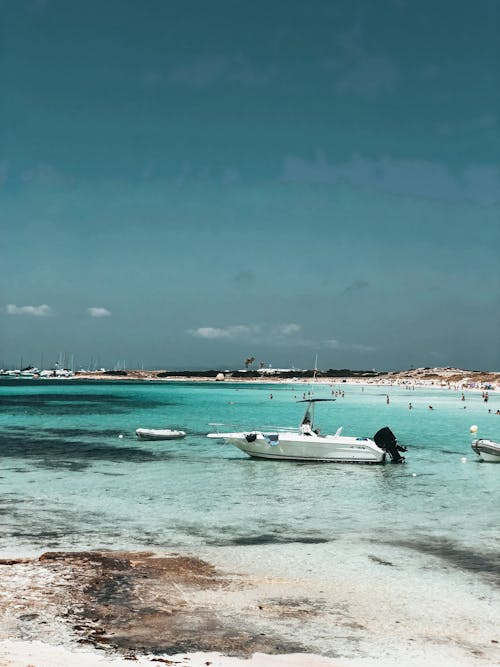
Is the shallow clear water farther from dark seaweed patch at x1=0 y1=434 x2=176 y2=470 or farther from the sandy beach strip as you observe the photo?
the sandy beach strip

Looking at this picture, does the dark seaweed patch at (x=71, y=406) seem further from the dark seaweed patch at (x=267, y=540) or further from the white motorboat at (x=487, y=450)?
the dark seaweed patch at (x=267, y=540)

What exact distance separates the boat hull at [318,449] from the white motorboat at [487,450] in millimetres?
7324

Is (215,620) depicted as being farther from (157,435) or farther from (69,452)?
(157,435)

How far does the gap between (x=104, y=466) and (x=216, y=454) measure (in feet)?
28.0

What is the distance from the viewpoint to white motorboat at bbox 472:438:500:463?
39456 mm

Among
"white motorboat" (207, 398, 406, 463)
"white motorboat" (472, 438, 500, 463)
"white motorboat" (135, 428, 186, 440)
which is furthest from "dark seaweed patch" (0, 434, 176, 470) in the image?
"white motorboat" (472, 438, 500, 463)

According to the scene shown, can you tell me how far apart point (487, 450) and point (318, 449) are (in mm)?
11751

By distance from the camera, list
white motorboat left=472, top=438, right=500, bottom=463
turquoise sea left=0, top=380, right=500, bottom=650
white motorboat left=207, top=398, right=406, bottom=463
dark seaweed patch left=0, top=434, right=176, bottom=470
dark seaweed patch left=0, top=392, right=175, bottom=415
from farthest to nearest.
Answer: dark seaweed patch left=0, top=392, right=175, bottom=415, white motorboat left=472, top=438, right=500, bottom=463, dark seaweed patch left=0, top=434, right=176, bottom=470, white motorboat left=207, top=398, right=406, bottom=463, turquoise sea left=0, top=380, right=500, bottom=650

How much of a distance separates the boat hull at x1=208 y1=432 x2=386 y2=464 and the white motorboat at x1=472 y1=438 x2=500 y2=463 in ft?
24.0

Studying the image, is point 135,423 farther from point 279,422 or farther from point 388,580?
point 388,580

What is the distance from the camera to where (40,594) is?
13.5m

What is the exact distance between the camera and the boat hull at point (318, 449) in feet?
122

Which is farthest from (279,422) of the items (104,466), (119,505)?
(119,505)

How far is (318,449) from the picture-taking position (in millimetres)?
37188
